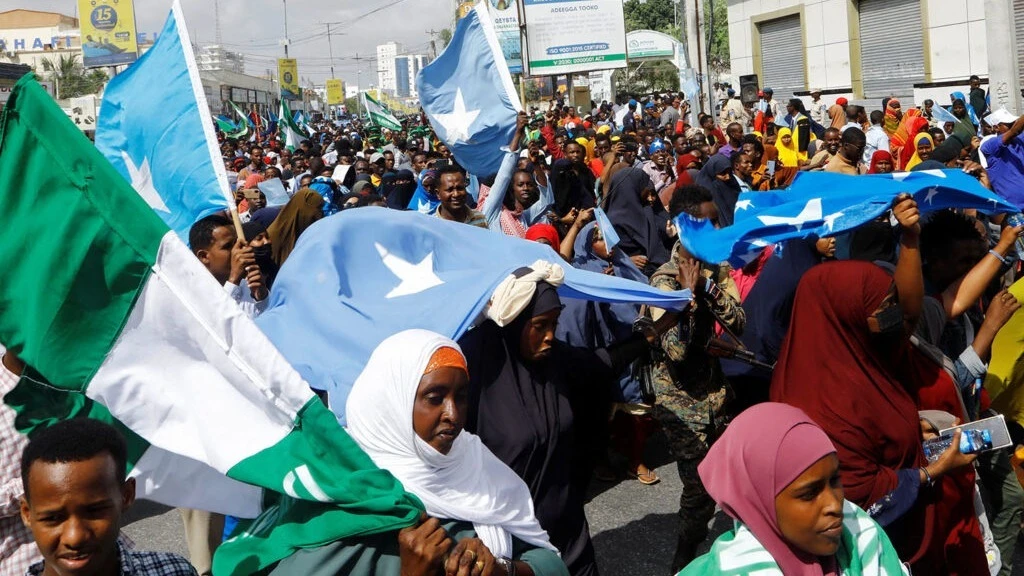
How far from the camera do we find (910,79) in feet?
80.1

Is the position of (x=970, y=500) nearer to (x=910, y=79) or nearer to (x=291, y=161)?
(x=291, y=161)

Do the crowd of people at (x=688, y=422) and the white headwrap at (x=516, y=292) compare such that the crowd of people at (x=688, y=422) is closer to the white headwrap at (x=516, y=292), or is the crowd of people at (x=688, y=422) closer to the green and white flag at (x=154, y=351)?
the white headwrap at (x=516, y=292)

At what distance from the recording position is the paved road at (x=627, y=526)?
5.09 m

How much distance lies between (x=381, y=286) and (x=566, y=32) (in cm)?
2803

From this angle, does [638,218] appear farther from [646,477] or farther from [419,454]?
[419,454]

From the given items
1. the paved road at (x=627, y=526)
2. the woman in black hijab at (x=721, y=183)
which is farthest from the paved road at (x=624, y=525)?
the woman in black hijab at (x=721, y=183)

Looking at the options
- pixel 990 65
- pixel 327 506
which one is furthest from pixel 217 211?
pixel 990 65

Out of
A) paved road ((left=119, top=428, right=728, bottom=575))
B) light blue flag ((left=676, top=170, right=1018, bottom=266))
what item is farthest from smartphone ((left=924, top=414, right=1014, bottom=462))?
paved road ((left=119, top=428, right=728, bottom=575))

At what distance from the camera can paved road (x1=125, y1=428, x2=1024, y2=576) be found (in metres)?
5.09

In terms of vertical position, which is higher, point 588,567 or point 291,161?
point 291,161

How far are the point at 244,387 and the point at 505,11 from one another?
40.7m

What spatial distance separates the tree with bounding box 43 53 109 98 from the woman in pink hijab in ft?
217

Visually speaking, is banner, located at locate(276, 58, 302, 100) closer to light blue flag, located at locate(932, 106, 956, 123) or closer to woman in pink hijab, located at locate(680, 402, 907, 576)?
light blue flag, located at locate(932, 106, 956, 123)

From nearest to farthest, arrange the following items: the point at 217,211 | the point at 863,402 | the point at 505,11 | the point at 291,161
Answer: the point at 863,402 < the point at 217,211 < the point at 291,161 < the point at 505,11
